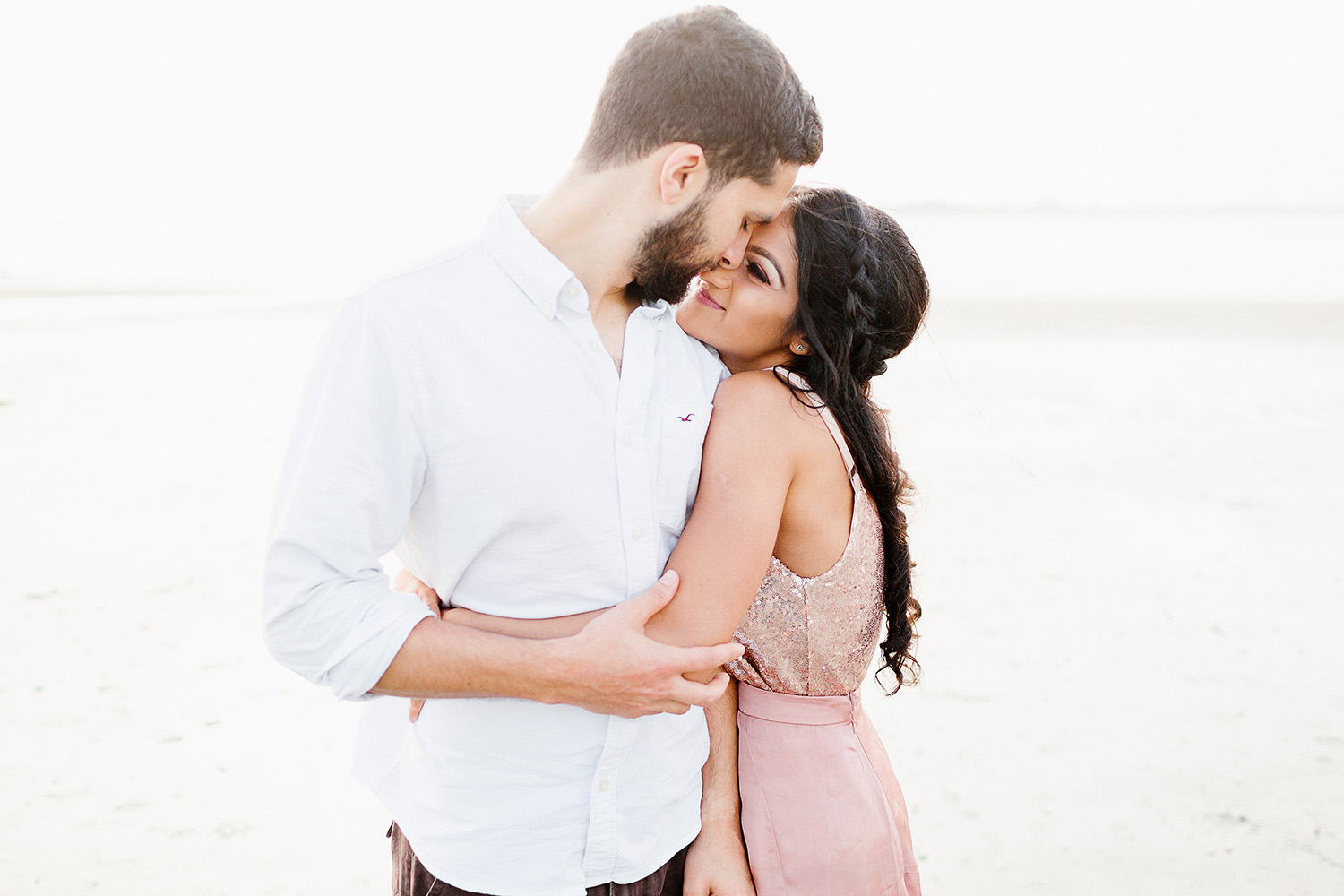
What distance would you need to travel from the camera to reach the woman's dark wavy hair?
1843 mm

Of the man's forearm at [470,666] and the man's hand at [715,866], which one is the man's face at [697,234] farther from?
the man's hand at [715,866]

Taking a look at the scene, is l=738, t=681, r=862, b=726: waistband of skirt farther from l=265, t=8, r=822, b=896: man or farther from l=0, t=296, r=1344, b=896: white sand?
l=0, t=296, r=1344, b=896: white sand

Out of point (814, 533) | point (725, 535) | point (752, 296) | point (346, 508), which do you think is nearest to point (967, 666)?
point (814, 533)

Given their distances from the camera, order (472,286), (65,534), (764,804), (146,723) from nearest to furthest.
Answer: (472,286), (764,804), (146,723), (65,534)

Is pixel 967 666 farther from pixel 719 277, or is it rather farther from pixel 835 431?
pixel 719 277

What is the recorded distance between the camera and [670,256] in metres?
1.63

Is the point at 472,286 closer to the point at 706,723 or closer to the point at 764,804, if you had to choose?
the point at 706,723

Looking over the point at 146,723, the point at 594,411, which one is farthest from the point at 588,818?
the point at 146,723

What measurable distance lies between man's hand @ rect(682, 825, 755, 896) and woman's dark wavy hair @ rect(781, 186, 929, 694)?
609 mm

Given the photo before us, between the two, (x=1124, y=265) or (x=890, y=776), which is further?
(x=1124, y=265)

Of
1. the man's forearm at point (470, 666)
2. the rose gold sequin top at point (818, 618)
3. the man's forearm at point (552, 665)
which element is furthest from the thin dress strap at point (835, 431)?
the man's forearm at point (470, 666)

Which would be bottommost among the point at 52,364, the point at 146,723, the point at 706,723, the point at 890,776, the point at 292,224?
the point at 292,224

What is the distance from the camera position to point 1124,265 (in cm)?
2661

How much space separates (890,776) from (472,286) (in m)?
1.29
